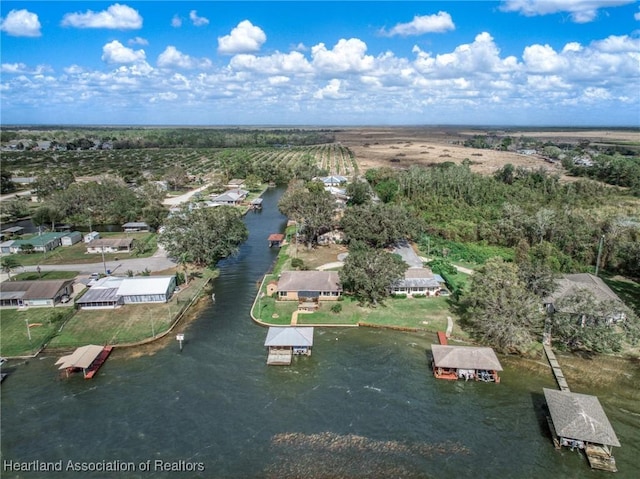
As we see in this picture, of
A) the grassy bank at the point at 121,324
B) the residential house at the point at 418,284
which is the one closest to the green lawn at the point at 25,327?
the grassy bank at the point at 121,324

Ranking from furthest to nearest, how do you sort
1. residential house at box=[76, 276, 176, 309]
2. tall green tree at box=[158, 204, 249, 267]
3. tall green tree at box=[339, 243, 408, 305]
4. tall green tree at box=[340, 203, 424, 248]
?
tall green tree at box=[340, 203, 424, 248]
tall green tree at box=[158, 204, 249, 267]
residential house at box=[76, 276, 176, 309]
tall green tree at box=[339, 243, 408, 305]

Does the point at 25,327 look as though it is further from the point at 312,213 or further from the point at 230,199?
the point at 230,199

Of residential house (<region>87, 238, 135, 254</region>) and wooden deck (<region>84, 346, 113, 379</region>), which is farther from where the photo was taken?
residential house (<region>87, 238, 135, 254</region>)

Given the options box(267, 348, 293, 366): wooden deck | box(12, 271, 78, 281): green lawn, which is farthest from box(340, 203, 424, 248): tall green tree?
box(12, 271, 78, 281): green lawn

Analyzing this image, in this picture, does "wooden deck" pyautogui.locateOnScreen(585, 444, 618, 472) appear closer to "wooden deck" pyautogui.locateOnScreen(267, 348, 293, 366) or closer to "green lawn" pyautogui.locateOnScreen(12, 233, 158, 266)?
"wooden deck" pyautogui.locateOnScreen(267, 348, 293, 366)

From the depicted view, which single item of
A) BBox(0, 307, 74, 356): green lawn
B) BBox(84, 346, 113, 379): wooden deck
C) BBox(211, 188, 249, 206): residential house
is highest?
BBox(211, 188, 249, 206): residential house

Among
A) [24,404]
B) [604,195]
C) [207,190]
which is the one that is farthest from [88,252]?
[604,195]
